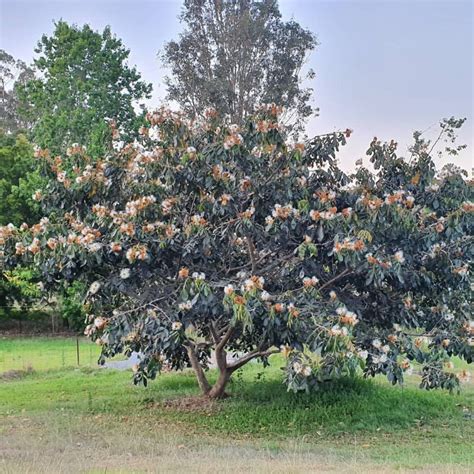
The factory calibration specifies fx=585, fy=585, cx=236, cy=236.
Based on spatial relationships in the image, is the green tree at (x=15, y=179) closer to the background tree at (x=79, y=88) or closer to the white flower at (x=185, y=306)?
the background tree at (x=79, y=88)

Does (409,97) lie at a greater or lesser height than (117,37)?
lesser

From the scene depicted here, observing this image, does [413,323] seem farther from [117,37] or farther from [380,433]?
[117,37]

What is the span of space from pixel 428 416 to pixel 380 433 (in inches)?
46.4

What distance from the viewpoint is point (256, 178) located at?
6605mm

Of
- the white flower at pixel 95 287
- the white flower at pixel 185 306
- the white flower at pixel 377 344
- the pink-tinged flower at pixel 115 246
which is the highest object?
the pink-tinged flower at pixel 115 246

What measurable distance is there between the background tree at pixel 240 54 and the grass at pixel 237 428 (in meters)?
13.8

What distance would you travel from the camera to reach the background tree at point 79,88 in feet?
59.9

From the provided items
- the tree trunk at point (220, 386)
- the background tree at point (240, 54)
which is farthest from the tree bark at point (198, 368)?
the background tree at point (240, 54)

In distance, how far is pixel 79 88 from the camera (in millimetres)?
18594

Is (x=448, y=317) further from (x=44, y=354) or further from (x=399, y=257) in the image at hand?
(x=44, y=354)

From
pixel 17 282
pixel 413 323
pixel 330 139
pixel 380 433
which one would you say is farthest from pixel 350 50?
pixel 17 282

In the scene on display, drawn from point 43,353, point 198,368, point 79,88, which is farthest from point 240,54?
point 198,368

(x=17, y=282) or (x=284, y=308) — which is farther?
(x=17, y=282)

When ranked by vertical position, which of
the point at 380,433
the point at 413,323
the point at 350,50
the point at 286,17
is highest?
the point at 286,17
